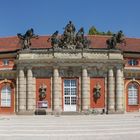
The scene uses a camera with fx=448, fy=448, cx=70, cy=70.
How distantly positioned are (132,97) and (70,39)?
32.0ft

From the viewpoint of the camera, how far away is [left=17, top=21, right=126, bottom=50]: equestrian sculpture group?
4888 cm

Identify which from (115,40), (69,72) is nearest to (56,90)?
(69,72)

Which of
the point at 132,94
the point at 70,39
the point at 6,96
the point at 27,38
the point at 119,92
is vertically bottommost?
the point at 6,96

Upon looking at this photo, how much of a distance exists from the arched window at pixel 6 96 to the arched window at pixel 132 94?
13576mm

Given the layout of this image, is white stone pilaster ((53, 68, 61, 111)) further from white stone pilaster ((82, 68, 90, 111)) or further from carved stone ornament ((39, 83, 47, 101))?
white stone pilaster ((82, 68, 90, 111))

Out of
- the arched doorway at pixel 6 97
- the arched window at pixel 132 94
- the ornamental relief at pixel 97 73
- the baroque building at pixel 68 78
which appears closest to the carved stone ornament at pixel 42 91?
the baroque building at pixel 68 78

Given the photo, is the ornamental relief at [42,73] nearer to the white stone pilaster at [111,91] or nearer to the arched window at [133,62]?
the white stone pilaster at [111,91]

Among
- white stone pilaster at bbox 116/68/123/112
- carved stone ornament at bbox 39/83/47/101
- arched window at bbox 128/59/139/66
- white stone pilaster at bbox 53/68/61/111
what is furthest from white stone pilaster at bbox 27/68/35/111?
arched window at bbox 128/59/139/66

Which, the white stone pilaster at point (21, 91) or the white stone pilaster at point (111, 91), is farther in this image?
the white stone pilaster at point (111, 91)

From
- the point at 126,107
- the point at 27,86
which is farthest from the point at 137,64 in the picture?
the point at 27,86

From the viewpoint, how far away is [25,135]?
20.8 metres

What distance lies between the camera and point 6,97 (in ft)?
164

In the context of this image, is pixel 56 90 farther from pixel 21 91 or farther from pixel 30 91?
pixel 21 91

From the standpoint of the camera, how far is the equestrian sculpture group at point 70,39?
48.9 meters
